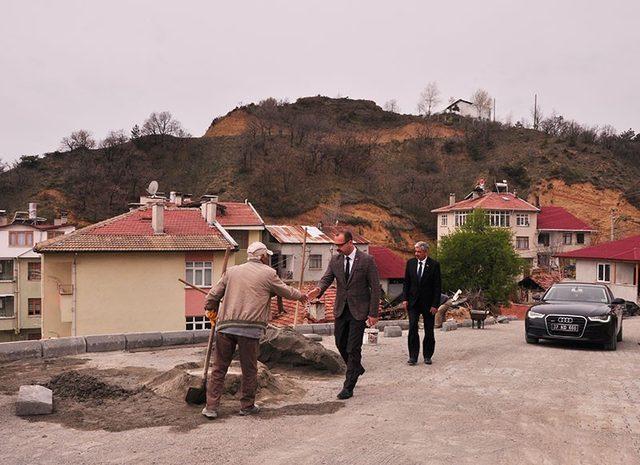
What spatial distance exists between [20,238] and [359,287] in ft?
145

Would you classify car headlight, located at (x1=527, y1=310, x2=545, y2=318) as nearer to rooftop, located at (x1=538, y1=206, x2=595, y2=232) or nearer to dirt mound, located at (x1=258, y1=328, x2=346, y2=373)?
dirt mound, located at (x1=258, y1=328, x2=346, y2=373)

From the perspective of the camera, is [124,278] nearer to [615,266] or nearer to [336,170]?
[615,266]

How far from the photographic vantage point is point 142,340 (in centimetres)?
1091

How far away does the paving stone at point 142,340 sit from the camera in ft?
35.2

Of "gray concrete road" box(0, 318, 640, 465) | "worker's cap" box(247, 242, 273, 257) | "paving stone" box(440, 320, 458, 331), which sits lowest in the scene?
"paving stone" box(440, 320, 458, 331)

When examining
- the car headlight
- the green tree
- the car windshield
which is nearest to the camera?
the car headlight

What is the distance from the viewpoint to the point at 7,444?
524 centimetres

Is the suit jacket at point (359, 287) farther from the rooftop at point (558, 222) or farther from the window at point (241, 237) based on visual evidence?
the rooftop at point (558, 222)

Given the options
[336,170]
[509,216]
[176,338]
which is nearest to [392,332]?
[176,338]

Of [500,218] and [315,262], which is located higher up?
[500,218]

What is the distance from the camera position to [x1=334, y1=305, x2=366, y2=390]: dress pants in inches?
283

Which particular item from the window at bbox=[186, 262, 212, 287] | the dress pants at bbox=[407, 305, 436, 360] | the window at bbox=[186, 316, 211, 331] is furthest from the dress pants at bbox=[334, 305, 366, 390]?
the window at bbox=[186, 262, 212, 287]

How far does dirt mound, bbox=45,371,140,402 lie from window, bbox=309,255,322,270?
1452 inches

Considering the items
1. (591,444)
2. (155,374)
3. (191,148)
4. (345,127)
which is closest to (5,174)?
(191,148)
